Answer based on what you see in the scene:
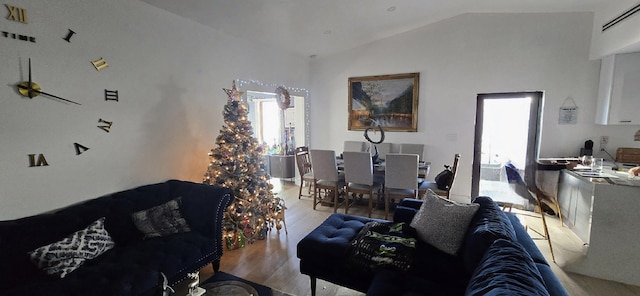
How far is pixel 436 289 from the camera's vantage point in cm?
167

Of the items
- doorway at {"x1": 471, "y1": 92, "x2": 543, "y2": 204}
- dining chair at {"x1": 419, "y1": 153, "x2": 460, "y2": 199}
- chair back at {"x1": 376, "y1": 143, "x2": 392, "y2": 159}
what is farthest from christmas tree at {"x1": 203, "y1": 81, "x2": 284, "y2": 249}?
doorway at {"x1": 471, "y1": 92, "x2": 543, "y2": 204}

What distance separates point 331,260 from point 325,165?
212 cm

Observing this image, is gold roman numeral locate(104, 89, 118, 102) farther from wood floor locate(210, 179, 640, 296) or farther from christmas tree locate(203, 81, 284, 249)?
wood floor locate(210, 179, 640, 296)

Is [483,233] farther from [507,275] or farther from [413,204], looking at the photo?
[413,204]

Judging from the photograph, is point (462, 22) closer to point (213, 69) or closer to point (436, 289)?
point (213, 69)

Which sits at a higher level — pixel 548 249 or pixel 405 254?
pixel 405 254

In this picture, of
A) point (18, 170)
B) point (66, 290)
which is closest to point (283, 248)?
point (66, 290)

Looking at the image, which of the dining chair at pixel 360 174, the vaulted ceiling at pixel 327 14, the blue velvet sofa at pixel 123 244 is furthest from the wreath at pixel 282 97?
the blue velvet sofa at pixel 123 244

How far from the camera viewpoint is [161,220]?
2.50m

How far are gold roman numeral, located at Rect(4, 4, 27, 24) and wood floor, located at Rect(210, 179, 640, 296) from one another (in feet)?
8.70

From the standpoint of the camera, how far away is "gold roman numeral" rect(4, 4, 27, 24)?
1967 mm

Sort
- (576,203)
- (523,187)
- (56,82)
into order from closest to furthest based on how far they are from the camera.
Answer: (56,82) < (576,203) < (523,187)

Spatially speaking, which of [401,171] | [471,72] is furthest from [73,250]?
[471,72]

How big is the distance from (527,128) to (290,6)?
4.17 meters
